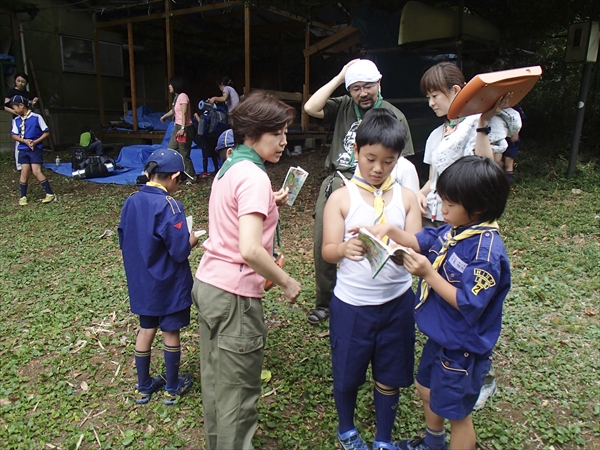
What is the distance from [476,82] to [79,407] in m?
3.07

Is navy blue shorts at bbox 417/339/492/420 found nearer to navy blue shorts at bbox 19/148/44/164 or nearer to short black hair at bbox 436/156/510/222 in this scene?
short black hair at bbox 436/156/510/222

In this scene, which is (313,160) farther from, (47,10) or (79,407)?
(47,10)

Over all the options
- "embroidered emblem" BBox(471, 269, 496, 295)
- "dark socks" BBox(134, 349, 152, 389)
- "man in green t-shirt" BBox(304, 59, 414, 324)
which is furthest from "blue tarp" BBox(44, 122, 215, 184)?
"embroidered emblem" BBox(471, 269, 496, 295)

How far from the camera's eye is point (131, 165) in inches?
448

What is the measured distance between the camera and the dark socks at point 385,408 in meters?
2.32

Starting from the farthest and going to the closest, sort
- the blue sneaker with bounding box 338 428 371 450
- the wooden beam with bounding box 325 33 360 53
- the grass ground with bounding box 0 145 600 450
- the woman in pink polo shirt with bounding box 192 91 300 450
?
the wooden beam with bounding box 325 33 360 53
the grass ground with bounding box 0 145 600 450
the blue sneaker with bounding box 338 428 371 450
the woman in pink polo shirt with bounding box 192 91 300 450

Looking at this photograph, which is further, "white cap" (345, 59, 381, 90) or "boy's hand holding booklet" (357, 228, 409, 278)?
"white cap" (345, 59, 381, 90)

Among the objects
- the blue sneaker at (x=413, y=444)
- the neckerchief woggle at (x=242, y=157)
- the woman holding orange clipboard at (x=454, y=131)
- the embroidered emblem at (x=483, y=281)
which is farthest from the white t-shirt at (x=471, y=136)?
the blue sneaker at (x=413, y=444)

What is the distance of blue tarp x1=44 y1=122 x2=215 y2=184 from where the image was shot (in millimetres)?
10117

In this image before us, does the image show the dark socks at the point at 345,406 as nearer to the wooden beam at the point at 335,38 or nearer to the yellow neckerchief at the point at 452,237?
the yellow neckerchief at the point at 452,237

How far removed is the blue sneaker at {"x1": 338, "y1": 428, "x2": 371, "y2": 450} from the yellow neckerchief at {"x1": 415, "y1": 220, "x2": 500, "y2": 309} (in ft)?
2.74

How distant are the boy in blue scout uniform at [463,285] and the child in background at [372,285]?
0.15 meters

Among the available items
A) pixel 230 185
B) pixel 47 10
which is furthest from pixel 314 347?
pixel 47 10

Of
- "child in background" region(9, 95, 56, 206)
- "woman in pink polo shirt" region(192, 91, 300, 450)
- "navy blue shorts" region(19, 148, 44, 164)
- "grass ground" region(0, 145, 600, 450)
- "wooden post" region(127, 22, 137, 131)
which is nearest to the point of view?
"woman in pink polo shirt" region(192, 91, 300, 450)
